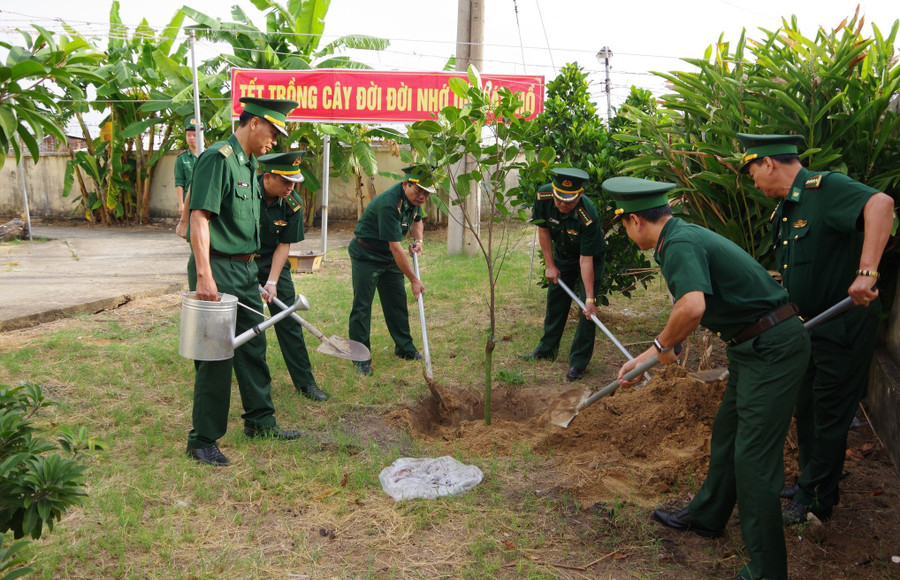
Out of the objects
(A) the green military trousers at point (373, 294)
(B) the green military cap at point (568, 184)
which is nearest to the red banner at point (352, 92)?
(A) the green military trousers at point (373, 294)

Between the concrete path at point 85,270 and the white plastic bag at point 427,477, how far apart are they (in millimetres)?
4856

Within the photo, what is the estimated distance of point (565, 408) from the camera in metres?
4.42

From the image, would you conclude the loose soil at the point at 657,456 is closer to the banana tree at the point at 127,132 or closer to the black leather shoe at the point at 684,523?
the black leather shoe at the point at 684,523

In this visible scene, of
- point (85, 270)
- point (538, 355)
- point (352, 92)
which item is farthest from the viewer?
point (352, 92)

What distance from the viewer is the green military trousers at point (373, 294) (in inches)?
239

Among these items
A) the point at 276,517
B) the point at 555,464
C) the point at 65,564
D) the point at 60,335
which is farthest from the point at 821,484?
the point at 60,335

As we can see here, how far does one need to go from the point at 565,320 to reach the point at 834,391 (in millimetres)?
2949

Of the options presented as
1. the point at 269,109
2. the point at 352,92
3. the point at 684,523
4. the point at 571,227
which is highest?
the point at 352,92

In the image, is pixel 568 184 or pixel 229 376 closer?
pixel 229 376

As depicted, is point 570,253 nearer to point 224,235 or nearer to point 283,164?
point 283,164

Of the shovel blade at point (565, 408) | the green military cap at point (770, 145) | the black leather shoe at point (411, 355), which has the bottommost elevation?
the black leather shoe at point (411, 355)

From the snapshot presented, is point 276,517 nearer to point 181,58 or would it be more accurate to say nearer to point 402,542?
point 402,542

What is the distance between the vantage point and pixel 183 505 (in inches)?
140

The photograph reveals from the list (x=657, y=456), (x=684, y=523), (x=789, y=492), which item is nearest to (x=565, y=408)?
(x=657, y=456)
